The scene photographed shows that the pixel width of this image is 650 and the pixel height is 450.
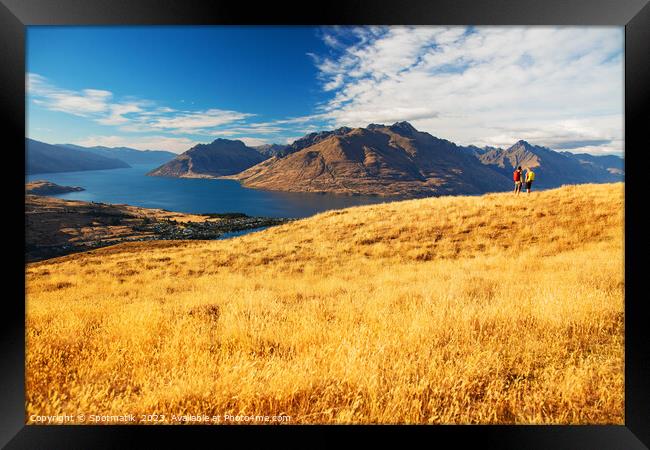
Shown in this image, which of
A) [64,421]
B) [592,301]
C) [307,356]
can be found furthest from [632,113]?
[64,421]

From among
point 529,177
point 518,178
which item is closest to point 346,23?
point 529,177

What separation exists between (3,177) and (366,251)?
37.1 ft

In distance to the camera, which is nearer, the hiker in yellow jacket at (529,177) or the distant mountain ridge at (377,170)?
the hiker in yellow jacket at (529,177)

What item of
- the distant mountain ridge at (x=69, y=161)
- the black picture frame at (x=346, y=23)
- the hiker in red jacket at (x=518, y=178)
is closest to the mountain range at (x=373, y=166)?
the distant mountain ridge at (x=69, y=161)

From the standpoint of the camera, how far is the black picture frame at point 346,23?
11.2ft

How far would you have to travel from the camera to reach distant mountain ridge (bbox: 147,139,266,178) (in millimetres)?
124500

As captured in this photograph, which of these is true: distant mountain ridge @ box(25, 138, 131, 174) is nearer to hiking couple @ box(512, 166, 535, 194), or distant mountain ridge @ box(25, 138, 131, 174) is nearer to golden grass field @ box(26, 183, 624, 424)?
hiking couple @ box(512, 166, 535, 194)

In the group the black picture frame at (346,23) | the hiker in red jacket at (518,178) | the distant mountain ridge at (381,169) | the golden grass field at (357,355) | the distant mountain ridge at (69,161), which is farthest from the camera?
the distant mountain ridge at (69,161)

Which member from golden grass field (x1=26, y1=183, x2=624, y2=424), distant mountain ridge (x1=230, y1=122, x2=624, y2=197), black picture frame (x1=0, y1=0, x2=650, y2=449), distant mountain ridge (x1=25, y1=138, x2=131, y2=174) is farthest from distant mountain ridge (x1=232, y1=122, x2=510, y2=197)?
distant mountain ridge (x1=25, y1=138, x2=131, y2=174)

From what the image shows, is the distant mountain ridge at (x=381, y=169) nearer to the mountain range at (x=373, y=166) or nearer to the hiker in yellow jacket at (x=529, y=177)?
the mountain range at (x=373, y=166)

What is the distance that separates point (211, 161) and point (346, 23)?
15063 centimetres

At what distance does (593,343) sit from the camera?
3.64m

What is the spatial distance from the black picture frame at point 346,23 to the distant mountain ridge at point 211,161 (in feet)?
408

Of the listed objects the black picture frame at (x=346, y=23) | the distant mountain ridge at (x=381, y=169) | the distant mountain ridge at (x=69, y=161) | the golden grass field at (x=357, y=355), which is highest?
the distant mountain ridge at (x=69, y=161)
